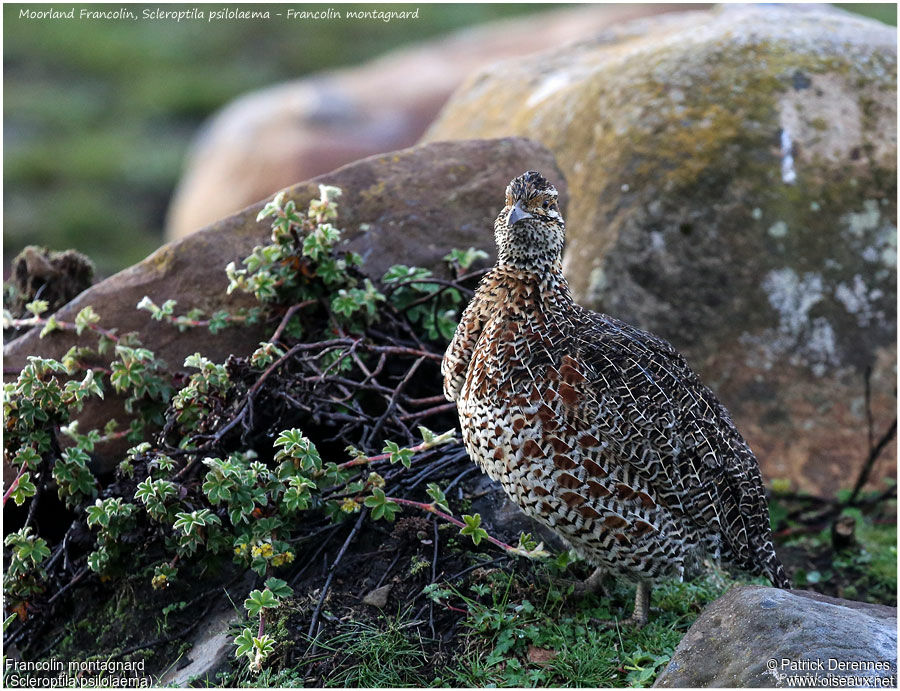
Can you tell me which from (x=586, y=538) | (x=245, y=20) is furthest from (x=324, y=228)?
(x=245, y=20)

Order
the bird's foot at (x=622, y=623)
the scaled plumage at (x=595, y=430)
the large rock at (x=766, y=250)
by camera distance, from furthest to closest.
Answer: the large rock at (x=766, y=250)
the bird's foot at (x=622, y=623)
the scaled plumage at (x=595, y=430)

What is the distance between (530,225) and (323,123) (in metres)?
7.74

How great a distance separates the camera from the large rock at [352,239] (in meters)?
5.33

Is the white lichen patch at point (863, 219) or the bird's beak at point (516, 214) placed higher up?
the bird's beak at point (516, 214)

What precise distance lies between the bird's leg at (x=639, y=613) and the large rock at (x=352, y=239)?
6.92 feet

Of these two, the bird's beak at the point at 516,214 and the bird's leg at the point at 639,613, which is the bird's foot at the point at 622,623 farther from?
the bird's beak at the point at 516,214

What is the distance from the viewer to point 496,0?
56.1ft

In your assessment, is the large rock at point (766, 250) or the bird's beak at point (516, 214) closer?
the bird's beak at point (516, 214)

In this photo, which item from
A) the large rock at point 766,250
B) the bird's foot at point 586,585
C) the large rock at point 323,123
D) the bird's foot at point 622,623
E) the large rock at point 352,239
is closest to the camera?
the bird's foot at point 622,623

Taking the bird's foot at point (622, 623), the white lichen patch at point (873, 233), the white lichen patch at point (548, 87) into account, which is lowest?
the bird's foot at point (622, 623)

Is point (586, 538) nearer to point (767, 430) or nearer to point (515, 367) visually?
point (515, 367)

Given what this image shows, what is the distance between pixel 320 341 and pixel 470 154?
5.09 ft

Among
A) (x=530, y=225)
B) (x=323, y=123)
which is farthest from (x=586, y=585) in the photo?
(x=323, y=123)

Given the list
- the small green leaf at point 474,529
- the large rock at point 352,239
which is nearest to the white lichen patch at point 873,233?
the large rock at point 352,239
